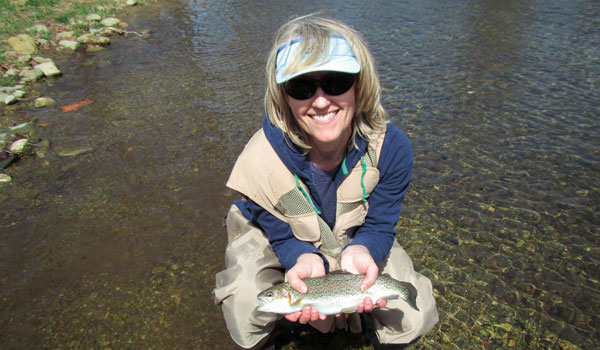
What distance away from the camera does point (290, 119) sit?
11.1 ft

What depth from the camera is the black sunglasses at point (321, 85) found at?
296cm

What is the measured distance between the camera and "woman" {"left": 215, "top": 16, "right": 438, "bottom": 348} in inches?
122

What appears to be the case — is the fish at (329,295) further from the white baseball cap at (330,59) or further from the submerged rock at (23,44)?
the submerged rock at (23,44)

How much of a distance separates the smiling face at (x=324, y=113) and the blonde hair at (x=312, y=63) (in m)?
0.11

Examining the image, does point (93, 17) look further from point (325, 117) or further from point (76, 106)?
point (325, 117)

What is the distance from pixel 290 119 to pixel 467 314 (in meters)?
2.63

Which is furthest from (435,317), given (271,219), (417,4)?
(417,4)

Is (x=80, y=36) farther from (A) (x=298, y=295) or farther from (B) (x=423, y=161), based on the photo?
(A) (x=298, y=295)

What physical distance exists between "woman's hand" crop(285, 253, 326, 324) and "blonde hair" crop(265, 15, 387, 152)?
2.95 feet

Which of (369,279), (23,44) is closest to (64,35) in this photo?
(23,44)

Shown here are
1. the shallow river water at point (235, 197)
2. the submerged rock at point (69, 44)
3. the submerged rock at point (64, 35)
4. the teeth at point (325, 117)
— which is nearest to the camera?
the teeth at point (325, 117)

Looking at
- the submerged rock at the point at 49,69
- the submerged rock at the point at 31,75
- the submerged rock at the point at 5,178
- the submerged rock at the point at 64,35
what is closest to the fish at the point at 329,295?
the submerged rock at the point at 5,178

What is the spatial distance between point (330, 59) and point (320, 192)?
1149 millimetres

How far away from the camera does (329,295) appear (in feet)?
10.3
